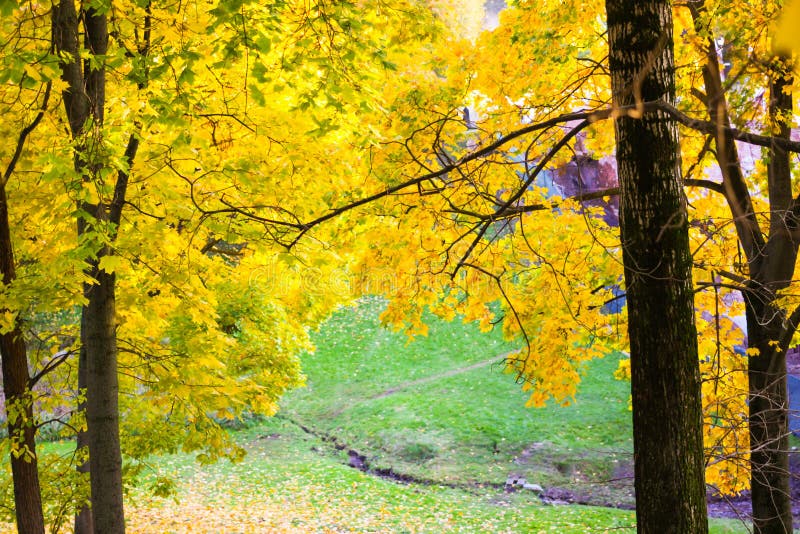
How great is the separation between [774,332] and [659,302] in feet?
13.2

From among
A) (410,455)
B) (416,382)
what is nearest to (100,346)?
(410,455)

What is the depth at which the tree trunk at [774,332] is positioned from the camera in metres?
5.93

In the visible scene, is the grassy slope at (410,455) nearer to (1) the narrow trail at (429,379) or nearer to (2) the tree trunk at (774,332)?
(1) the narrow trail at (429,379)

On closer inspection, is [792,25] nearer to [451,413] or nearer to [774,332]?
[774,332]

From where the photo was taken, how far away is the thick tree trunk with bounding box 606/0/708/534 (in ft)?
10.3

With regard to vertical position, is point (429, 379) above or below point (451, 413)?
above

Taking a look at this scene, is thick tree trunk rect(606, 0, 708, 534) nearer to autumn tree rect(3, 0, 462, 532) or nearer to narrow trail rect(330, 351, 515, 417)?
autumn tree rect(3, 0, 462, 532)

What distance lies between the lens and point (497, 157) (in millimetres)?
7016

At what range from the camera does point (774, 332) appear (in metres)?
6.43

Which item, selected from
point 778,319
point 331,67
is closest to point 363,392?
point 778,319

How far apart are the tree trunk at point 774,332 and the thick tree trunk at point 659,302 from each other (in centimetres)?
300

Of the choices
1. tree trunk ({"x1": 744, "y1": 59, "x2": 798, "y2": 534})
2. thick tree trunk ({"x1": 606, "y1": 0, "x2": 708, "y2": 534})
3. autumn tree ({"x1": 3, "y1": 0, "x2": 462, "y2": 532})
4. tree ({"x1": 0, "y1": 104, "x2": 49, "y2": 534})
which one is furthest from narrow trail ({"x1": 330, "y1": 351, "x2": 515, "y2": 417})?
thick tree trunk ({"x1": 606, "y1": 0, "x2": 708, "y2": 534})

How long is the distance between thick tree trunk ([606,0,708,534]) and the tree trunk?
118 inches

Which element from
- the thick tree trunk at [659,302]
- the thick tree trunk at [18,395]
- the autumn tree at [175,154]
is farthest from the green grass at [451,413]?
the thick tree trunk at [659,302]
